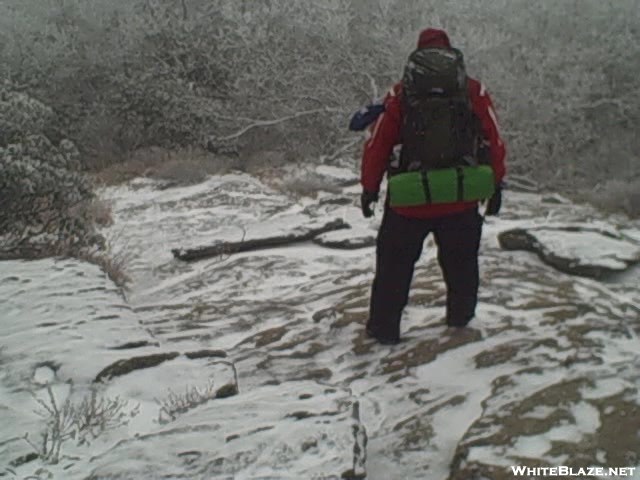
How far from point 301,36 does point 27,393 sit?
12.3 m

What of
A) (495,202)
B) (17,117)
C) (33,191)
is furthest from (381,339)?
(17,117)

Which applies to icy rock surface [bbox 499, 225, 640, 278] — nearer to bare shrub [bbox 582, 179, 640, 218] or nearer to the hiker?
the hiker

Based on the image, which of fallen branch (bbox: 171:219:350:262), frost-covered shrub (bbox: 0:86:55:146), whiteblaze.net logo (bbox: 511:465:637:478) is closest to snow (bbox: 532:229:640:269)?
fallen branch (bbox: 171:219:350:262)

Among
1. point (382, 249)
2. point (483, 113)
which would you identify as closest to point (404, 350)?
point (382, 249)

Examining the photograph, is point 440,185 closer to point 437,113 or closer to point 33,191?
point 437,113

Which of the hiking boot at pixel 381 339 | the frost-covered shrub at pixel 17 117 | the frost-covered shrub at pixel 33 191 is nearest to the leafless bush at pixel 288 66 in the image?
the frost-covered shrub at pixel 17 117

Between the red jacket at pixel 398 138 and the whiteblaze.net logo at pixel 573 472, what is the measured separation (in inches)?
60.0

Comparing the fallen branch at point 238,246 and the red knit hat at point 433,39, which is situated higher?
the red knit hat at point 433,39

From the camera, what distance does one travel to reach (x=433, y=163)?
3629mm

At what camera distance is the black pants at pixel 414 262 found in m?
3.88

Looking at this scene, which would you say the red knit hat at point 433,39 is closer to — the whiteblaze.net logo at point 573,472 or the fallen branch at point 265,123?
the whiteblaze.net logo at point 573,472

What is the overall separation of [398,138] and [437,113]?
0.90 ft

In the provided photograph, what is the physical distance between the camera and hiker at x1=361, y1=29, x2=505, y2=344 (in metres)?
3.54

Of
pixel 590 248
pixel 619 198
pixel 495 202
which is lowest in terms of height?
pixel 619 198
